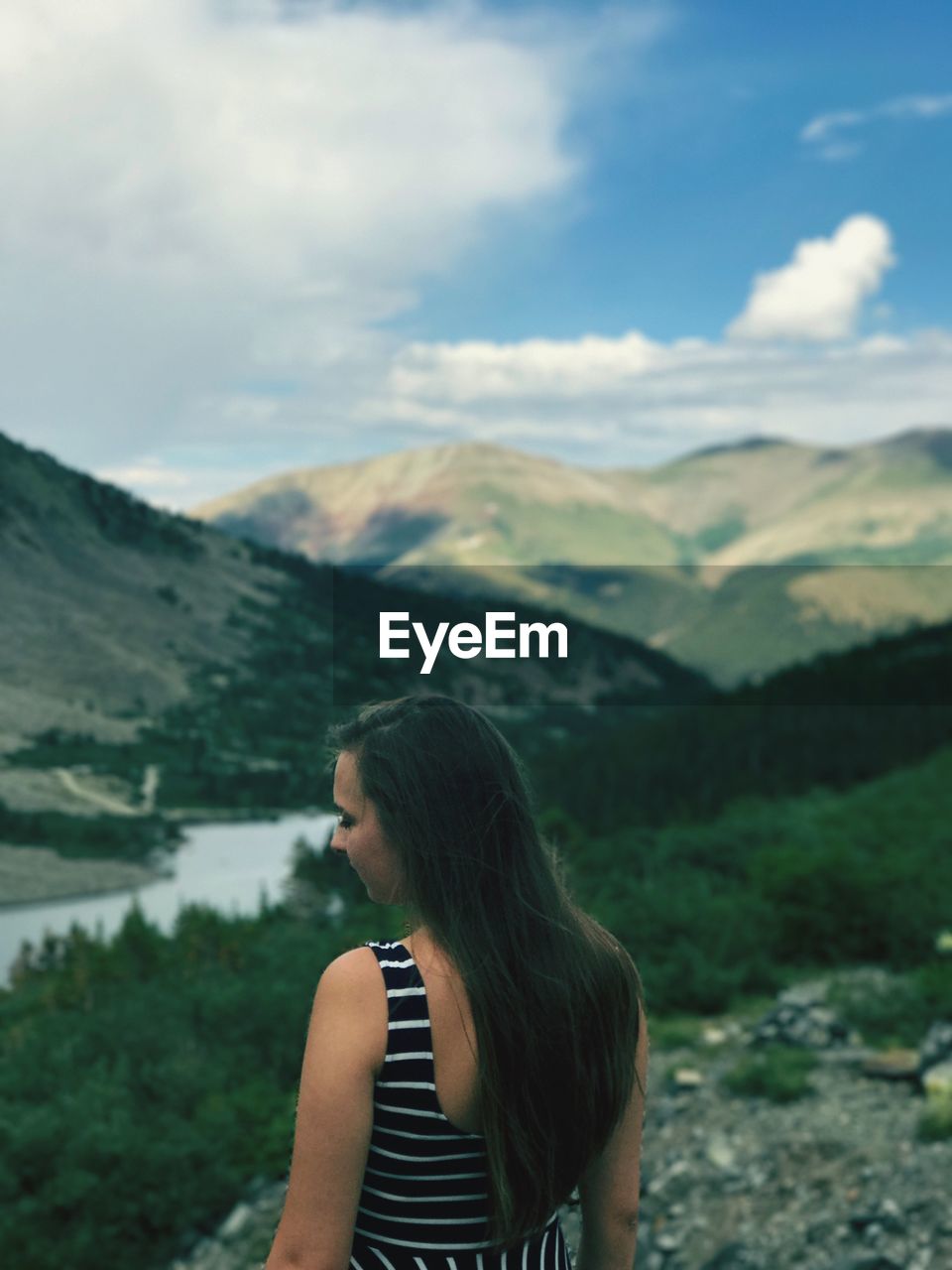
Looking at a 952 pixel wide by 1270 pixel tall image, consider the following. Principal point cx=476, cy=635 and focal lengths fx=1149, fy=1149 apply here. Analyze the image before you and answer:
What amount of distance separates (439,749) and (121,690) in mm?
13289

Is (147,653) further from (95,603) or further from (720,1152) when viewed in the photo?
(720,1152)

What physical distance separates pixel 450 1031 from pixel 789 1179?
8503 mm

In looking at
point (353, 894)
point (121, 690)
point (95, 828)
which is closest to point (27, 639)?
point (121, 690)

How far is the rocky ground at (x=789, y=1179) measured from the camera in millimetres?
7863

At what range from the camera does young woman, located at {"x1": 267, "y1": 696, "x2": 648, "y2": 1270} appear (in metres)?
1.95

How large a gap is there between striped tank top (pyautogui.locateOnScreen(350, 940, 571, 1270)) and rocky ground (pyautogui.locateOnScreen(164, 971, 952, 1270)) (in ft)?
20.3

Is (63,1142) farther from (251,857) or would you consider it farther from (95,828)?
(251,857)

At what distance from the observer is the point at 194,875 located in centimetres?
1558

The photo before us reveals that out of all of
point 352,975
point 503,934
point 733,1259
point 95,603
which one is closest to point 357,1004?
point 352,975

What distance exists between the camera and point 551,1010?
83.0 inches

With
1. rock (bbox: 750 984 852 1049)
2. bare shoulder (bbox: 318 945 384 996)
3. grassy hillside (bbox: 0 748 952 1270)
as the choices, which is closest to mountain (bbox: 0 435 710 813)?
grassy hillside (bbox: 0 748 952 1270)

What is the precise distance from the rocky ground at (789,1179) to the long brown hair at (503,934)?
6.21 metres

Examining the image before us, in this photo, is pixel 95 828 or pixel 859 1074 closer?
pixel 859 1074

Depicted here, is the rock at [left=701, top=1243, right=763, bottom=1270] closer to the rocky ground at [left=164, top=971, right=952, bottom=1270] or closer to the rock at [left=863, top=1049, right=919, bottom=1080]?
the rocky ground at [left=164, top=971, right=952, bottom=1270]
